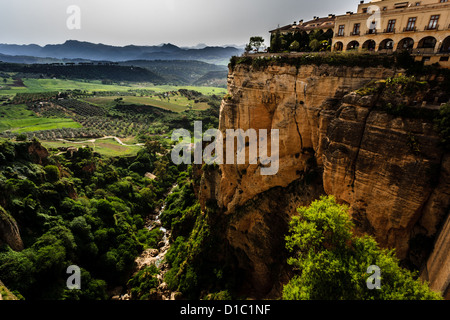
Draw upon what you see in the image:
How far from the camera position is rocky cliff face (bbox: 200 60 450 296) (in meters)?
18.8

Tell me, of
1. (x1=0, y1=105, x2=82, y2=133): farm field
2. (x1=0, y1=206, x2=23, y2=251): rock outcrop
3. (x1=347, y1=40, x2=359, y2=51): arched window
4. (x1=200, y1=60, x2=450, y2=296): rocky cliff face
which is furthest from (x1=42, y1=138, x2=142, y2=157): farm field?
(x1=347, y1=40, x2=359, y2=51): arched window

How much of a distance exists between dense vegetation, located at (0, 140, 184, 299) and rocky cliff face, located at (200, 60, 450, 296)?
907 inches

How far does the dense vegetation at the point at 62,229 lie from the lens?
30328 millimetres

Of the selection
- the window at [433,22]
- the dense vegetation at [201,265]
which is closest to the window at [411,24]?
the window at [433,22]

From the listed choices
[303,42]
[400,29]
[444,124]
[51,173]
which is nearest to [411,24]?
[400,29]

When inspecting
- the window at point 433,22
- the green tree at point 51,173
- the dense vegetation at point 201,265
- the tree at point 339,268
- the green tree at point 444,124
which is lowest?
the dense vegetation at point 201,265

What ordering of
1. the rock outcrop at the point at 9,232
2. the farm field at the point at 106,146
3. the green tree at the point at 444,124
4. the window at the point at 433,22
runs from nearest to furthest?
the green tree at the point at 444,124
the window at the point at 433,22
the rock outcrop at the point at 9,232
the farm field at the point at 106,146

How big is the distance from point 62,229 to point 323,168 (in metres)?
42.3

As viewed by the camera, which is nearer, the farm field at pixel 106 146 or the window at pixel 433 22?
the window at pixel 433 22

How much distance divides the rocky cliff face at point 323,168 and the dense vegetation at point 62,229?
2305 centimetres

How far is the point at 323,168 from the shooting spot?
2664 centimetres

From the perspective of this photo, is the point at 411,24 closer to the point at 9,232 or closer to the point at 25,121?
the point at 9,232

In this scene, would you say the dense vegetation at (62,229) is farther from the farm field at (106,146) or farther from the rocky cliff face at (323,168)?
the farm field at (106,146)
